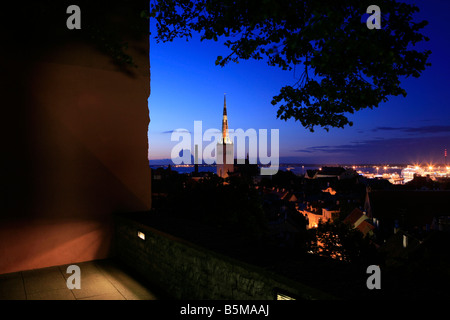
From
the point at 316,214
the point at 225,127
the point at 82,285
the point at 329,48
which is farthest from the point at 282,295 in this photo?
the point at 225,127

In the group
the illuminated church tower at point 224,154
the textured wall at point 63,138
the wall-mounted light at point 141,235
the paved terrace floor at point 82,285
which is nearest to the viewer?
the paved terrace floor at point 82,285

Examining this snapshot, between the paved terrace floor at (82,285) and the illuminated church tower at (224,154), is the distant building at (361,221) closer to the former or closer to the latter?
the paved terrace floor at (82,285)

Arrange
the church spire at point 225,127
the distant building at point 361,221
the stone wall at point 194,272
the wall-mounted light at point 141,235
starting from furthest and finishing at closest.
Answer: the church spire at point 225,127
the distant building at point 361,221
the wall-mounted light at point 141,235
the stone wall at point 194,272

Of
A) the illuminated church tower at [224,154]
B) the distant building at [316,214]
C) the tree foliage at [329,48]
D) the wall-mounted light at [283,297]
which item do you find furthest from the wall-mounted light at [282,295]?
the illuminated church tower at [224,154]

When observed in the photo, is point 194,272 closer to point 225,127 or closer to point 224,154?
point 224,154
